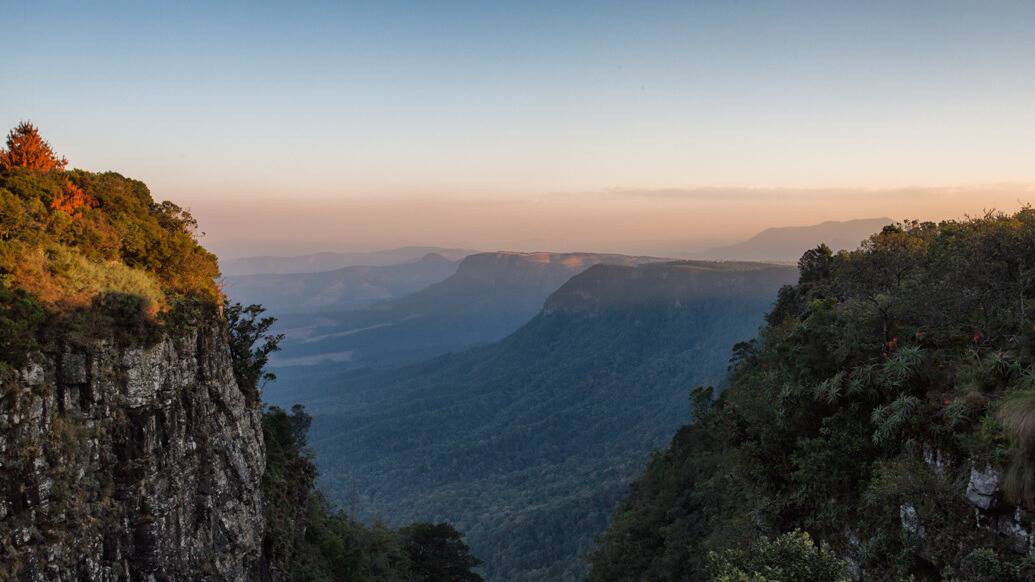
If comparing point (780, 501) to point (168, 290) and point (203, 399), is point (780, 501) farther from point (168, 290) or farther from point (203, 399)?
point (168, 290)

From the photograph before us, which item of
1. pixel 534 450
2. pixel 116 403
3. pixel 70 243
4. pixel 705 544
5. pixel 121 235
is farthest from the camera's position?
pixel 534 450

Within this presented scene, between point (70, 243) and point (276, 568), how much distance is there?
13829 millimetres

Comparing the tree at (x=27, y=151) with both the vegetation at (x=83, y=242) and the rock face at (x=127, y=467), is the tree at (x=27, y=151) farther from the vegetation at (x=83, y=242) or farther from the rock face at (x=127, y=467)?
the rock face at (x=127, y=467)

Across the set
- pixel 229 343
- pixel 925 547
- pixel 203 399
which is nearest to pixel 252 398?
pixel 229 343

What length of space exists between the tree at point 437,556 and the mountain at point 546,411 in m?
10.7

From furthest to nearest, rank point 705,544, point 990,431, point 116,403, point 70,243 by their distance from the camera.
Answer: point 705,544 < point 70,243 < point 116,403 < point 990,431

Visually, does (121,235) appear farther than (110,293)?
Yes

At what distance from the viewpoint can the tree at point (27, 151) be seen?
1648 cm

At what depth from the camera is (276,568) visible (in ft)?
69.6

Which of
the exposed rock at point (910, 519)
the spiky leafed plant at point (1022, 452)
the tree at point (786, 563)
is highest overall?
the spiky leafed plant at point (1022, 452)

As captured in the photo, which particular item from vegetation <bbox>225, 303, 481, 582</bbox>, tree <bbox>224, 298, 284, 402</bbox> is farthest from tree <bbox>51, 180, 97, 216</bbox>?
vegetation <bbox>225, 303, 481, 582</bbox>

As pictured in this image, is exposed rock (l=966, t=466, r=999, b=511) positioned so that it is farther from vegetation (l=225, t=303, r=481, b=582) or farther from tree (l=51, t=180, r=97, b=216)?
tree (l=51, t=180, r=97, b=216)

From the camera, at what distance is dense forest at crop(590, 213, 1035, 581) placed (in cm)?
889

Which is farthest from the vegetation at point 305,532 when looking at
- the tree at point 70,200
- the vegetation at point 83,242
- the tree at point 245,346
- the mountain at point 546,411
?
the mountain at point 546,411
